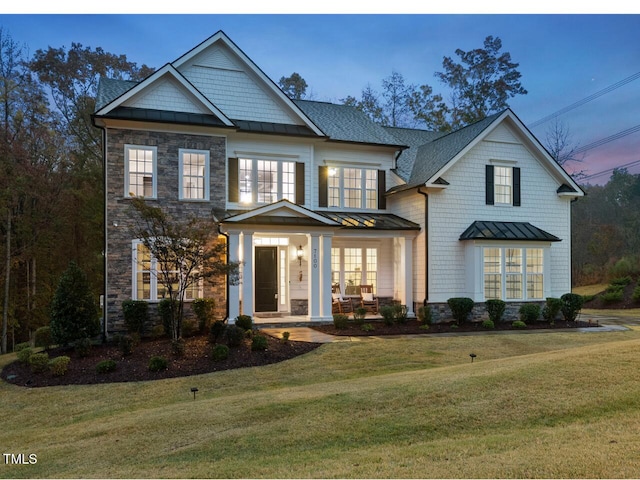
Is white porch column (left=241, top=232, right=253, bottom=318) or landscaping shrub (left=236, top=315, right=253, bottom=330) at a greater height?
white porch column (left=241, top=232, right=253, bottom=318)

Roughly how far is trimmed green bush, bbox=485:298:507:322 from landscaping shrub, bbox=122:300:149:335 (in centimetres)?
1090

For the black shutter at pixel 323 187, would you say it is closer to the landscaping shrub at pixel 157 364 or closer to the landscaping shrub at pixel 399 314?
the landscaping shrub at pixel 399 314

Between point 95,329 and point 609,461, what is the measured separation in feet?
40.8

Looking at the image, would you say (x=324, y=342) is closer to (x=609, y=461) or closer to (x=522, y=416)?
(x=522, y=416)

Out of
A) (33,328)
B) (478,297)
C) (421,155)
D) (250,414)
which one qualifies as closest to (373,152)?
(421,155)

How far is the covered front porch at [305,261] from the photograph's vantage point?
592 inches

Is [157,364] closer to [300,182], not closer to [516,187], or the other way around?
[300,182]

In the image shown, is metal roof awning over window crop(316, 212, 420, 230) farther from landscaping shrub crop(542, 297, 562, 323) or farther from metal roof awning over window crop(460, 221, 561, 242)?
landscaping shrub crop(542, 297, 562, 323)

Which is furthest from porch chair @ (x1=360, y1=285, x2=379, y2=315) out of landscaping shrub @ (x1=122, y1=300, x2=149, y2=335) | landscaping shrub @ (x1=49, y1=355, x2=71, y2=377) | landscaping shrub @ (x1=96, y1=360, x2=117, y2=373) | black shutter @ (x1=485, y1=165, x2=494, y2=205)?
landscaping shrub @ (x1=49, y1=355, x2=71, y2=377)

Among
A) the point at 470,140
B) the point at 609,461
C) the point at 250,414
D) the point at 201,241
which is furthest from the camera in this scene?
the point at 470,140

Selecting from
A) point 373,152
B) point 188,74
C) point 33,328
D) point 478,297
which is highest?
point 188,74

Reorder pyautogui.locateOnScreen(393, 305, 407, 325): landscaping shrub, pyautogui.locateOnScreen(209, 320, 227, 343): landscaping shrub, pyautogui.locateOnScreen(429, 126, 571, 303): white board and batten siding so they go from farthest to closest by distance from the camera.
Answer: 1. pyautogui.locateOnScreen(429, 126, 571, 303): white board and batten siding
2. pyautogui.locateOnScreen(393, 305, 407, 325): landscaping shrub
3. pyautogui.locateOnScreen(209, 320, 227, 343): landscaping shrub

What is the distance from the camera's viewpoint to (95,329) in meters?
13.6

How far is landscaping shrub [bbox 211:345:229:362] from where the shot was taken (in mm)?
11281
